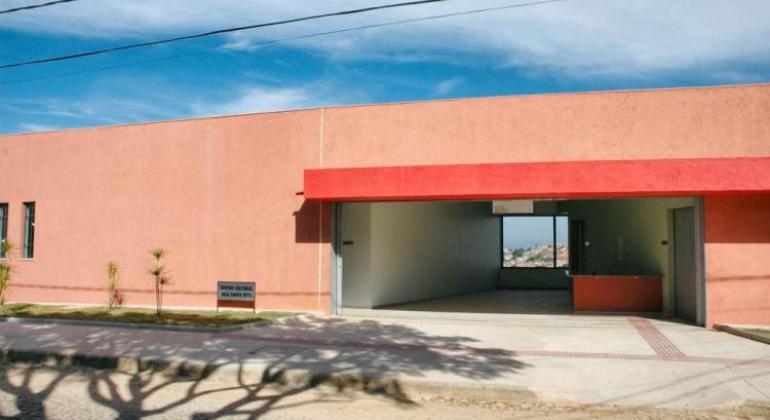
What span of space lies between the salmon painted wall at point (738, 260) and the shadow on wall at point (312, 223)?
7.66 meters

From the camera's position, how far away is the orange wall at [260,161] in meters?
12.8

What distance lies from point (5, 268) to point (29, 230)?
1.55 meters

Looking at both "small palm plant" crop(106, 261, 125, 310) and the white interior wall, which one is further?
the white interior wall

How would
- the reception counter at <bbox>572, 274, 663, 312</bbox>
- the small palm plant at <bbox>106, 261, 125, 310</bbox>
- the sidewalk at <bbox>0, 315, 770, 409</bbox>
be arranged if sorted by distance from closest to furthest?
the sidewalk at <bbox>0, 315, 770, 409</bbox>, the reception counter at <bbox>572, 274, 663, 312</bbox>, the small palm plant at <bbox>106, 261, 125, 310</bbox>

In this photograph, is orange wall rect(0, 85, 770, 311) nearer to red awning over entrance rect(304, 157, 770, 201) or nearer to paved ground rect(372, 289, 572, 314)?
red awning over entrance rect(304, 157, 770, 201)

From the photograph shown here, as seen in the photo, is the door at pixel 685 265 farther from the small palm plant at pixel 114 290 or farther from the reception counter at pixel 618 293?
the small palm plant at pixel 114 290

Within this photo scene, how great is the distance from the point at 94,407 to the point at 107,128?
11.4m

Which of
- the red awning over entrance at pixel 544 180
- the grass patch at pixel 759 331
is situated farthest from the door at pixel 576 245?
the grass patch at pixel 759 331

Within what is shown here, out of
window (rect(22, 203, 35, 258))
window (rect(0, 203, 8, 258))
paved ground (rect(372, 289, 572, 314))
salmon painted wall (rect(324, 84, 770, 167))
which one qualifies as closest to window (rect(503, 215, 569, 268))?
paved ground (rect(372, 289, 572, 314))

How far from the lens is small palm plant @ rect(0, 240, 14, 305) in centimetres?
1638

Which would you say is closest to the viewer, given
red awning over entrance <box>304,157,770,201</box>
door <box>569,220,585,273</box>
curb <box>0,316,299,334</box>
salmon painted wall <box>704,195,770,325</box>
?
red awning over entrance <box>304,157,770,201</box>

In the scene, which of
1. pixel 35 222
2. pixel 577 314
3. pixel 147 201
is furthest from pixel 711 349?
pixel 35 222

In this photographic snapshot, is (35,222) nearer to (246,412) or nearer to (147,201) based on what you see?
(147,201)

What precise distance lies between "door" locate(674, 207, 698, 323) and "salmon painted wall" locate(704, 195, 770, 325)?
25.6 inches
